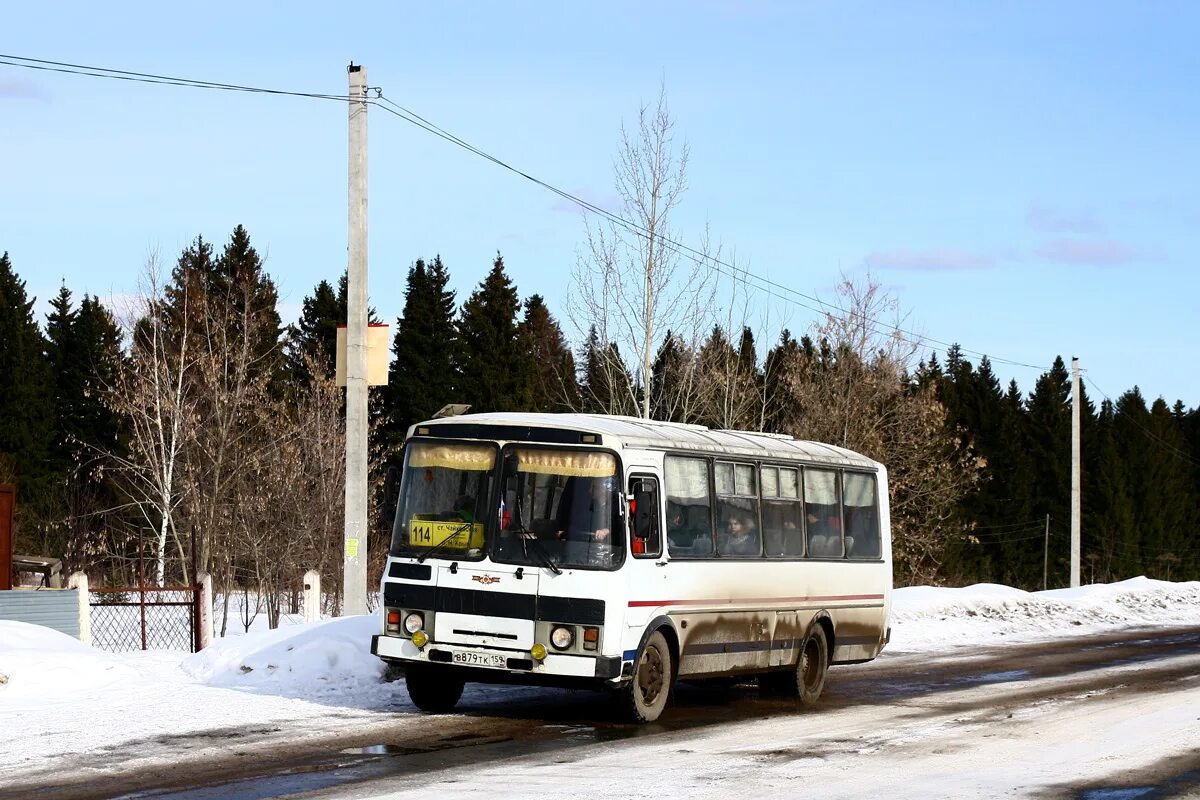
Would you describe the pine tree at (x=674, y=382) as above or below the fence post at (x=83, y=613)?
above

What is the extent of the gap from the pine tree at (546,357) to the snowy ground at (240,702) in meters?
55.9

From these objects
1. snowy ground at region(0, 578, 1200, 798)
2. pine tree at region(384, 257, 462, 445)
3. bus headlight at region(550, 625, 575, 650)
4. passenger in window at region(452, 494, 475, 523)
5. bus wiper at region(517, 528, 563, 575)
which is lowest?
snowy ground at region(0, 578, 1200, 798)

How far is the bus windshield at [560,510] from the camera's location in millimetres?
13938

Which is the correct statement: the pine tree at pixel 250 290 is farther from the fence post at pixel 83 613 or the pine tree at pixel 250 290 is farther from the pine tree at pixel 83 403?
the fence post at pixel 83 613

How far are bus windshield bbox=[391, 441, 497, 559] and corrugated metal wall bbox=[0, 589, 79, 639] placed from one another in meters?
10.8

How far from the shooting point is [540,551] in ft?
45.8

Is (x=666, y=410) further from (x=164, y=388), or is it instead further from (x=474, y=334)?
(x=474, y=334)

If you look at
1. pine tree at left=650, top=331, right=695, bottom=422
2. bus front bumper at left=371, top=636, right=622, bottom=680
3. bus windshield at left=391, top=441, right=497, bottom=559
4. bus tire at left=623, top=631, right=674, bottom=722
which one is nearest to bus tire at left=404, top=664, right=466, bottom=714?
bus front bumper at left=371, top=636, right=622, bottom=680

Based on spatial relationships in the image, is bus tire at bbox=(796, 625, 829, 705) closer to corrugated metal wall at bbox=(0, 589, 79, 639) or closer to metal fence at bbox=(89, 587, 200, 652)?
corrugated metal wall at bbox=(0, 589, 79, 639)

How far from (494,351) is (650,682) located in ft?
205

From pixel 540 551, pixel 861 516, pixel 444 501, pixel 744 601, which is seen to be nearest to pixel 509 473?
pixel 444 501

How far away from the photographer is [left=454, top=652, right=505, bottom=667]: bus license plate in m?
13.8

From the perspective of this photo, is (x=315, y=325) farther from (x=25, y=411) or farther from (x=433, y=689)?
(x=433, y=689)

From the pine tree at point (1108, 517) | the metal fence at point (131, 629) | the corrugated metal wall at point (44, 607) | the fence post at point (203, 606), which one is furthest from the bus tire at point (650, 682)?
the pine tree at point (1108, 517)
